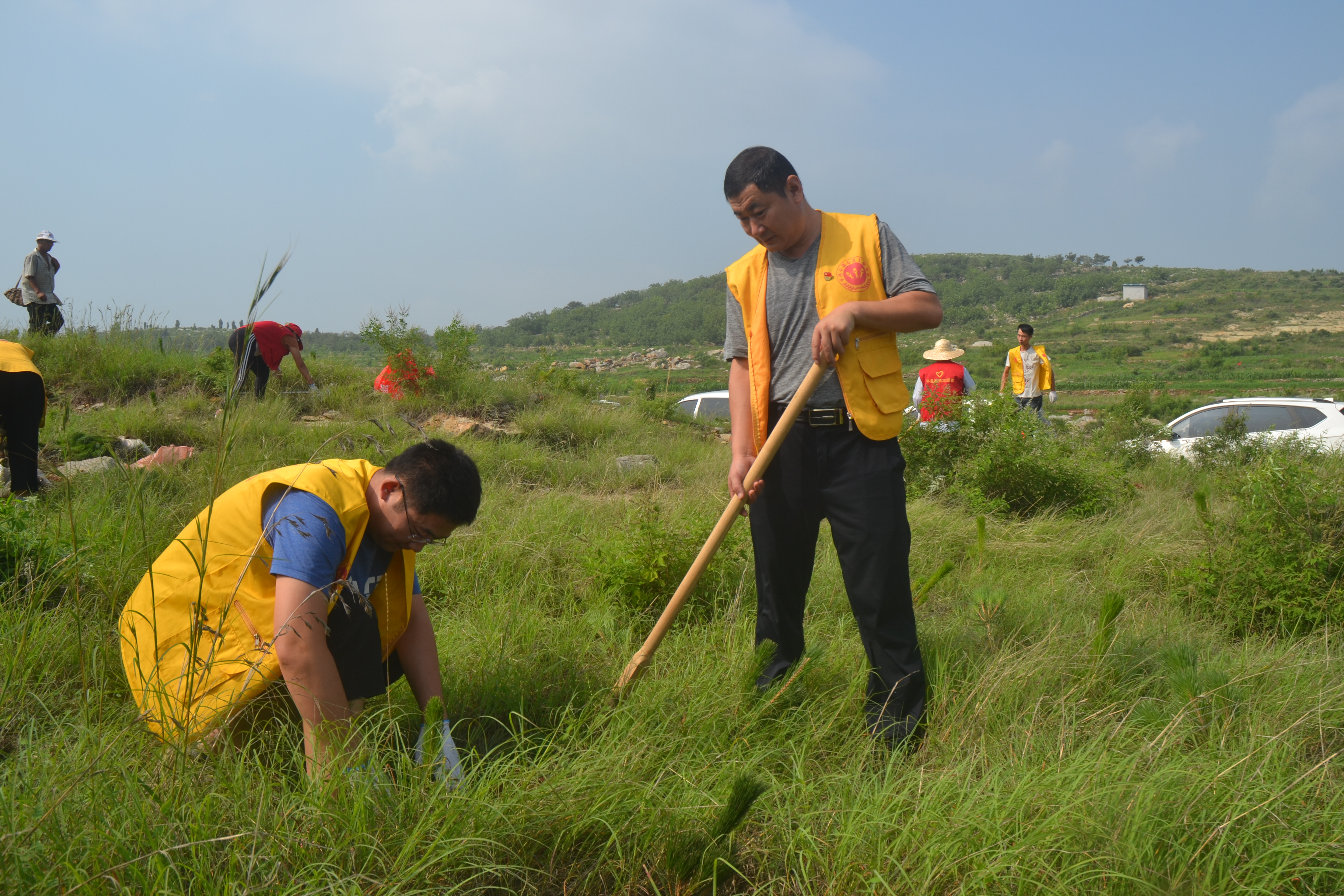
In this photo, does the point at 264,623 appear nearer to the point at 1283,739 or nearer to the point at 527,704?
the point at 527,704

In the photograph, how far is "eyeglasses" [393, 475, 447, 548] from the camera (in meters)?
2.03

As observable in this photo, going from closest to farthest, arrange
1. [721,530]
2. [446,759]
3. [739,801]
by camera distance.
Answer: [739,801]
[446,759]
[721,530]

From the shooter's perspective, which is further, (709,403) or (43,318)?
(709,403)

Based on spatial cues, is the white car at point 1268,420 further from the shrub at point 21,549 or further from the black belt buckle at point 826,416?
the shrub at point 21,549

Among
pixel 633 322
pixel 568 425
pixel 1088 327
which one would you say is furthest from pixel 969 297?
pixel 568 425

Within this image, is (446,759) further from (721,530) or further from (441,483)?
(721,530)

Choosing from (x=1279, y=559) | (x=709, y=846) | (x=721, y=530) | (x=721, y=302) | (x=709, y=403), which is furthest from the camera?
(x=721, y=302)

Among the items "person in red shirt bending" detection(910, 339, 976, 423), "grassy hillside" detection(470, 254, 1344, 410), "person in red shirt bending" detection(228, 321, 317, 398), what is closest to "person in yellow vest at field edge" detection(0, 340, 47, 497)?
"person in red shirt bending" detection(228, 321, 317, 398)

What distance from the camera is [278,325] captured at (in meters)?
8.29

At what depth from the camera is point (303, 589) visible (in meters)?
1.86

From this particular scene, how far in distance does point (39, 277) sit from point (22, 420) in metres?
5.69

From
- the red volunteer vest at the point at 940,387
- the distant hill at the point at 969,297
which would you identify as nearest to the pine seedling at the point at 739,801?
the red volunteer vest at the point at 940,387

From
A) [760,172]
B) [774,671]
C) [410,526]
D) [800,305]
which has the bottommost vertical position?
[774,671]

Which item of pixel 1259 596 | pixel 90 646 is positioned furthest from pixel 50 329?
pixel 1259 596
